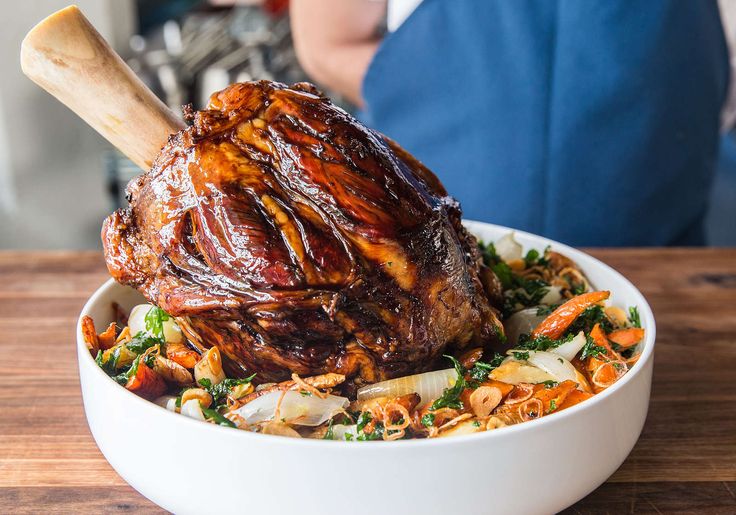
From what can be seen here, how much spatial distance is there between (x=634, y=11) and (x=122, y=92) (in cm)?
210

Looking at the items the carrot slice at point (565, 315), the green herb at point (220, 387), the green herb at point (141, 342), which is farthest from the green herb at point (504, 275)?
the green herb at point (141, 342)

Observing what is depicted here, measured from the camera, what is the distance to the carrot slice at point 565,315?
5.16ft

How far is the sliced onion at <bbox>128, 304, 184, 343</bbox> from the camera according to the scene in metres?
1.55

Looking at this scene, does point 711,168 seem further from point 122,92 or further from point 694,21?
point 122,92

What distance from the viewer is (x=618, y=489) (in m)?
1.40

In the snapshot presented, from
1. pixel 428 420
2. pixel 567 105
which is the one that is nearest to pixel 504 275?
pixel 428 420

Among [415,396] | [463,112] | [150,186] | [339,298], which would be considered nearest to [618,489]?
[415,396]

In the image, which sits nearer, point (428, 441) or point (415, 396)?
point (428, 441)

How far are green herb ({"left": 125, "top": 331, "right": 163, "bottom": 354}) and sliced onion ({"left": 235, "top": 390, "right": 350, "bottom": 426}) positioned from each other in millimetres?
304

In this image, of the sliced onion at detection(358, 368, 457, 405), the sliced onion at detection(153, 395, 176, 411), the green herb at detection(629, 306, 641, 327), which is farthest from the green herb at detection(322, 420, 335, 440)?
the green herb at detection(629, 306, 641, 327)

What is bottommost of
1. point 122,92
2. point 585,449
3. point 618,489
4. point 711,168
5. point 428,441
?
point 711,168

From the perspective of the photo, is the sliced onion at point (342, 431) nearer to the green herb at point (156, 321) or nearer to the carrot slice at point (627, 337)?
the green herb at point (156, 321)

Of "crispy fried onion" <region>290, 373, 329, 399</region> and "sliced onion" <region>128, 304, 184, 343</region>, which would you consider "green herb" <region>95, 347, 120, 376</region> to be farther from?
"crispy fried onion" <region>290, 373, 329, 399</region>

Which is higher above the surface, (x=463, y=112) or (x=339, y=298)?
(x=339, y=298)
